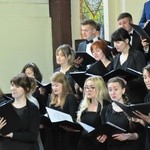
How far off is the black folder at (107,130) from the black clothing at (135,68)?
0.68 m

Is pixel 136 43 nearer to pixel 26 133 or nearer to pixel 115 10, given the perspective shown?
pixel 26 133

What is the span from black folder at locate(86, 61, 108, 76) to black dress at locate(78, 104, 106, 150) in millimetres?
472

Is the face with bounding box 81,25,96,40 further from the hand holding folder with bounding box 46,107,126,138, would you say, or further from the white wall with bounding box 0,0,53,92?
the white wall with bounding box 0,0,53,92

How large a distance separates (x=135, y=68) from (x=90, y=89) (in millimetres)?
583

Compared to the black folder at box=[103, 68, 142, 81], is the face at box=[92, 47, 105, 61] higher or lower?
higher

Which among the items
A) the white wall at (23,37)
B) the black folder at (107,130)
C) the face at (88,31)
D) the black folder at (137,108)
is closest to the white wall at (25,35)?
the white wall at (23,37)

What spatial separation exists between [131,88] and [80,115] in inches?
22.7

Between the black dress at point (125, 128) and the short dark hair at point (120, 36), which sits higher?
the short dark hair at point (120, 36)

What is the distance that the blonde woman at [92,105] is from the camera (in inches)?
172

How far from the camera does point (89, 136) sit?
4.36 m

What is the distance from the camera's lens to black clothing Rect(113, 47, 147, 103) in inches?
175

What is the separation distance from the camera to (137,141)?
160 inches

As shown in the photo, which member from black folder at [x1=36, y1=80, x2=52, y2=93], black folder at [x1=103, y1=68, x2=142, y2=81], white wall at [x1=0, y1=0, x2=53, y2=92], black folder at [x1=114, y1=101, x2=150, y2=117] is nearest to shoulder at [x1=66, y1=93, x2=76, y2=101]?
black folder at [x1=36, y1=80, x2=52, y2=93]

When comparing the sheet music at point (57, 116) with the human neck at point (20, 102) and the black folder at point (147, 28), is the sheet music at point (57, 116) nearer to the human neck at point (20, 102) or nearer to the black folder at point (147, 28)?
the human neck at point (20, 102)
